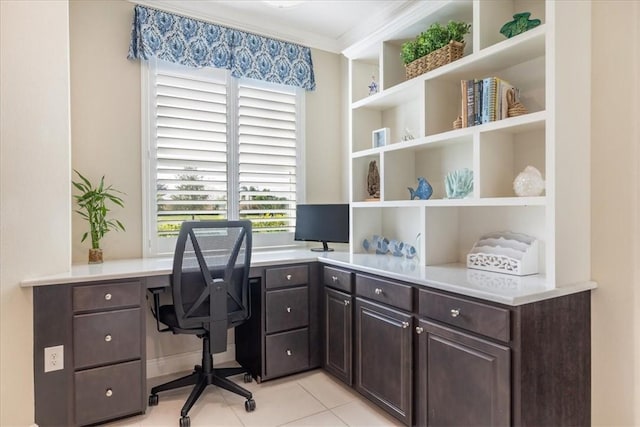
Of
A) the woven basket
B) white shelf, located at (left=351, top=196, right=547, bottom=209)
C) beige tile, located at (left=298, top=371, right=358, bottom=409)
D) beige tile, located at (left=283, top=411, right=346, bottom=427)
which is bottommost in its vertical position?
beige tile, located at (left=283, top=411, right=346, bottom=427)

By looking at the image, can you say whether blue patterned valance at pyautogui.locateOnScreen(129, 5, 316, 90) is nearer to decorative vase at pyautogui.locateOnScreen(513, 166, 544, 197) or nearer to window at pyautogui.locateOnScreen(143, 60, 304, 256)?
window at pyautogui.locateOnScreen(143, 60, 304, 256)

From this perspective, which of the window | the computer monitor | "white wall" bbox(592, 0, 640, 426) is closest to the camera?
"white wall" bbox(592, 0, 640, 426)

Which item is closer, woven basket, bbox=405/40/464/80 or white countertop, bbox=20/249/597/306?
white countertop, bbox=20/249/597/306

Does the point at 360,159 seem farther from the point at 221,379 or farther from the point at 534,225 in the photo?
the point at 221,379

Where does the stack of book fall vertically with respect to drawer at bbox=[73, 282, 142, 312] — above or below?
above

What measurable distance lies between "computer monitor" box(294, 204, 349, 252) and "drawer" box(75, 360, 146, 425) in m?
1.59

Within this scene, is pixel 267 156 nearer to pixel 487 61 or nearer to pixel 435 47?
pixel 435 47

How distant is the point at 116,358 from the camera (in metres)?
2.22

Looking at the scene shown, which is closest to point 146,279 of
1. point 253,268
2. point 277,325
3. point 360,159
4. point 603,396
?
point 253,268

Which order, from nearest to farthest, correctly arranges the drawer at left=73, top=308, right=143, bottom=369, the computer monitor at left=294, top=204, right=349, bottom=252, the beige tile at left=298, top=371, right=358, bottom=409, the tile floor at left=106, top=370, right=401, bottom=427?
the drawer at left=73, top=308, right=143, bottom=369, the tile floor at left=106, top=370, right=401, bottom=427, the beige tile at left=298, top=371, right=358, bottom=409, the computer monitor at left=294, top=204, right=349, bottom=252

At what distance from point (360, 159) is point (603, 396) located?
2.10 meters

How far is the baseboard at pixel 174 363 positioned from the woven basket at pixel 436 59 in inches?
104

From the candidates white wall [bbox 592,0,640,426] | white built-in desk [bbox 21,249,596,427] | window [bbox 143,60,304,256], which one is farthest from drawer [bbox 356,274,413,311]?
window [bbox 143,60,304,256]

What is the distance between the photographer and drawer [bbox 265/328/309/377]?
2693mm
